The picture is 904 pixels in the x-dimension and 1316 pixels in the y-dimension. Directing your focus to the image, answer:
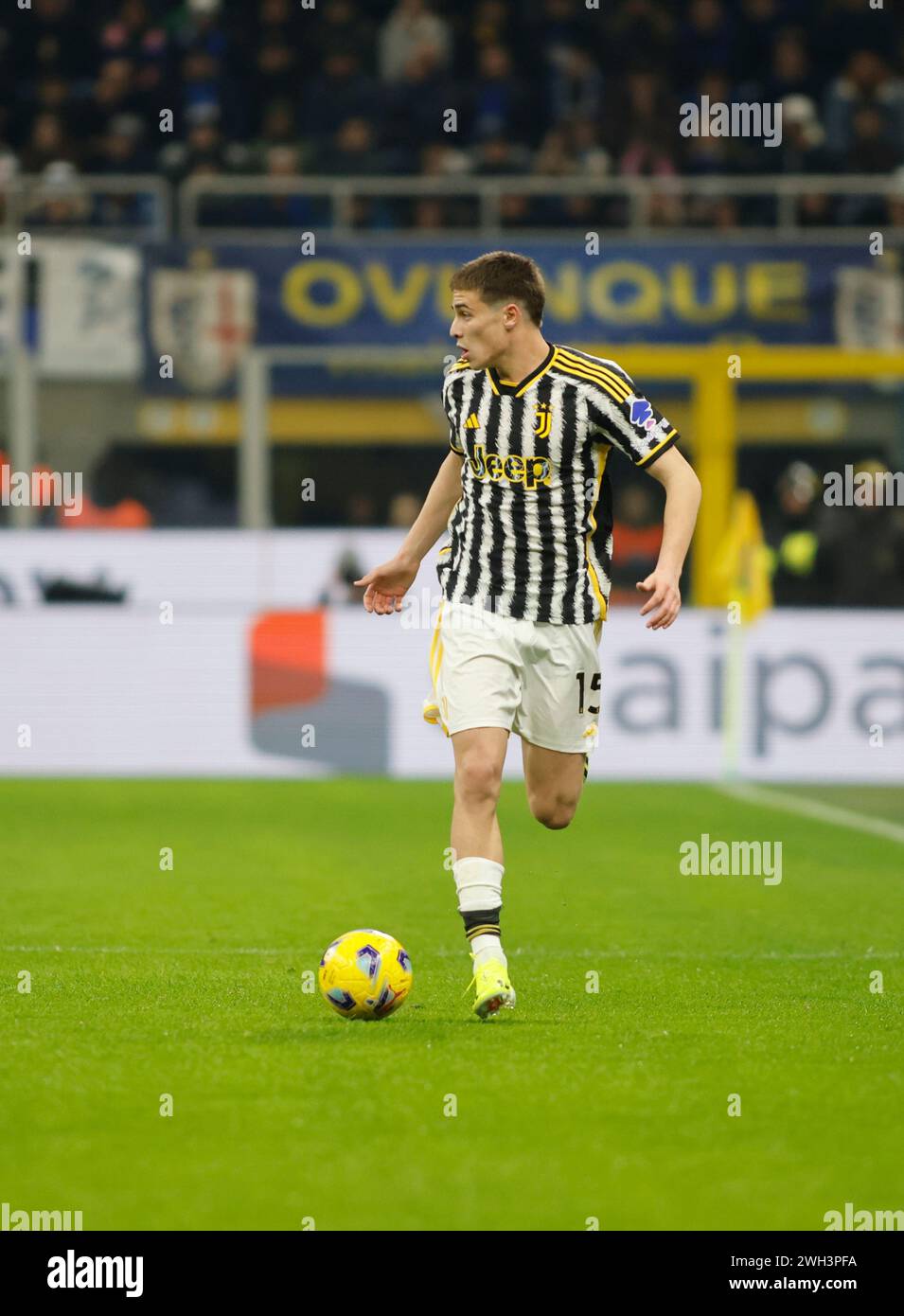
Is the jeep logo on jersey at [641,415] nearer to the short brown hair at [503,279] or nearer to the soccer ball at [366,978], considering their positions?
the short brown hair at [503,279]

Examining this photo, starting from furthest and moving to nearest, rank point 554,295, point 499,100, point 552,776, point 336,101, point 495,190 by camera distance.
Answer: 1. point 499,100
2. point 336,101
3. point 495,190
4. point 554,295
5. point 552,776

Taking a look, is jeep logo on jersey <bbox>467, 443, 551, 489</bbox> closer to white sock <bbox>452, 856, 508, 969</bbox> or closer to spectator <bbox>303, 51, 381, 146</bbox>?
white sock <bbox>452, 856, 508, 969</bbox>

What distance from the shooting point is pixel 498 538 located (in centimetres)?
647

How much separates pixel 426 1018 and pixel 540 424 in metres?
1.68

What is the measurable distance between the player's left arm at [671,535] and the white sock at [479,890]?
812 mm

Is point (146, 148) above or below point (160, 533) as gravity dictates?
above

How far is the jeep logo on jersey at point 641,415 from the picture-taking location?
632cm

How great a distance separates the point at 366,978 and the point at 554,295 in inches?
545

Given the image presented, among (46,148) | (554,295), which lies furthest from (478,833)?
(46,148)

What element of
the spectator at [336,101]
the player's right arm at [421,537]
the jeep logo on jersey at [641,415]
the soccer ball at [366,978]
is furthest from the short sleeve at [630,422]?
the spectator at [336,101]

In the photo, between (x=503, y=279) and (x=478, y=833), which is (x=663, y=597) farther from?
(x=503, y=279)

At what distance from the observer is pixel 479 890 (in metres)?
6.18
